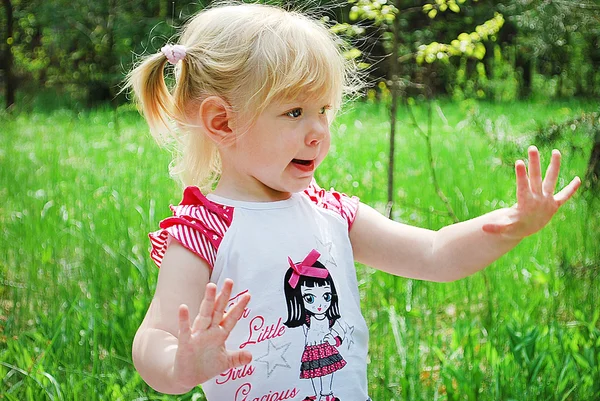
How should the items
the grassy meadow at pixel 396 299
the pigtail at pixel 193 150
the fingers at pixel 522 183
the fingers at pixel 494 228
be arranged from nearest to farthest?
1. the fingers at pixel 522 183
2. the fingers at pixel 494 228
3. the pigtail at pixel 193 150
4. the grassy meadow at pixel 396 299

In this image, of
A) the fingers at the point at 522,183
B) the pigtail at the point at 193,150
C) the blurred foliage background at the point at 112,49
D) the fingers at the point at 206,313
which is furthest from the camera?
the blurred foliage background at the point at 112,49

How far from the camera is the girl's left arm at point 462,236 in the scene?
4.96ft

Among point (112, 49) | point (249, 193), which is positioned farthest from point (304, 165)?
point (112, 49)

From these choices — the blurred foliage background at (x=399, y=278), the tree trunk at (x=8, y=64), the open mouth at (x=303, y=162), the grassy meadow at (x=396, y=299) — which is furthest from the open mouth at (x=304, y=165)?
the tree trunk at (x=8, y=64)

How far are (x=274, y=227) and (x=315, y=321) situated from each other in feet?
0.67

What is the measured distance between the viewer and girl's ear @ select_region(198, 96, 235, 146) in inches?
64.0

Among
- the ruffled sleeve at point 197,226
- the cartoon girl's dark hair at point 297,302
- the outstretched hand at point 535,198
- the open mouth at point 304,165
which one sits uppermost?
the open mouth at point 304,165

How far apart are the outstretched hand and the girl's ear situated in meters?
0.58

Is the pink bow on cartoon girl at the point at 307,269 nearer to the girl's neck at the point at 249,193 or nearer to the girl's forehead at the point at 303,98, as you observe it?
the girl's neck at the point at 249,193

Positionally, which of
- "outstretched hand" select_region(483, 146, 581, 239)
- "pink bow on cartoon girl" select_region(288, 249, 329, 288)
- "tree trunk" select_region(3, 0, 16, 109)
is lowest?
"pink bow on cartoon girl" select_region(288, 249, 329, 288)

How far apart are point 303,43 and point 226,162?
0.30 meters

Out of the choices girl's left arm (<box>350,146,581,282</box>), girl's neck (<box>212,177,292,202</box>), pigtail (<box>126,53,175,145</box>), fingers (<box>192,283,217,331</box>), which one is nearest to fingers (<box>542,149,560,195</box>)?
girl's left arm (<box>350,146,581,282</box>)

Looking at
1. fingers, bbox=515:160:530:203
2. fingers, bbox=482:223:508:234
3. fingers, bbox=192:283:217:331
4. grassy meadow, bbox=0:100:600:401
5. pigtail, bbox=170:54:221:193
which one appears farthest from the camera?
grassy meadow, bbox=0:100:600:401

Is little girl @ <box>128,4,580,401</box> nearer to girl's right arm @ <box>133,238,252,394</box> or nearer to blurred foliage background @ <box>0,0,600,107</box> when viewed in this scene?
girl's right arm @ <box>133,238,252,394</box>
